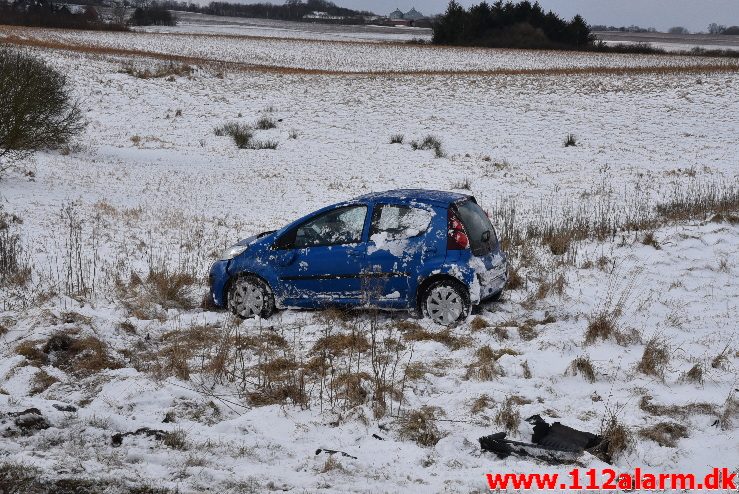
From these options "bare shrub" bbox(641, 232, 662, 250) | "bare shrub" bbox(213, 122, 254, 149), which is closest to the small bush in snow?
"bare shrub" bbox(213, 122, 254, 149)

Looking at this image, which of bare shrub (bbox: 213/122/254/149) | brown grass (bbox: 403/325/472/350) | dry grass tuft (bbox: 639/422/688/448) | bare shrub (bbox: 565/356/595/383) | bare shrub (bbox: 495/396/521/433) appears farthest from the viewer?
bare shrub (bbox: 213/122/254/149)

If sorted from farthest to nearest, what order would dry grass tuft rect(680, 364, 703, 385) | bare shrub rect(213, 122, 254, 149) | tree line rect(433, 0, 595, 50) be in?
1. tree line rect(433, 0, 595, 50)
2. bare shrub rect(213, 122, 254, 149)
3. dry grass tuft rect(680, 364, 703, 385)

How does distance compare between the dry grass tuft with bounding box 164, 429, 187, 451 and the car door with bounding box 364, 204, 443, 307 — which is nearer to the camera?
the dry grass tuft with bounding box 164, 429, 187, 451

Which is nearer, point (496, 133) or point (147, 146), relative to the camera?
point (147, 146)

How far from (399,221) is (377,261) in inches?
20.6

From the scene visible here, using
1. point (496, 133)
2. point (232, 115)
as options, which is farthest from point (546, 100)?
point (232, 115)

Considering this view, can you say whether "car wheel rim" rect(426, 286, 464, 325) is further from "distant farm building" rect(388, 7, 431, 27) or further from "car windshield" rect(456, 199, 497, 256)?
"distant farm building" rect(388, 7, 431, 27)

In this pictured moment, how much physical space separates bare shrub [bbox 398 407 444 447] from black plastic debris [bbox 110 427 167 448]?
1756 millimetres

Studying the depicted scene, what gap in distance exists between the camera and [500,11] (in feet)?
238

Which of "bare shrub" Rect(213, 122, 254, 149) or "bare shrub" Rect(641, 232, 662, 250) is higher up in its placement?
"bare shrub" Rect(213, 122, 254, 149)

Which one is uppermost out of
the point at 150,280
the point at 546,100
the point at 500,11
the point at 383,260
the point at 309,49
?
the point at 500,11

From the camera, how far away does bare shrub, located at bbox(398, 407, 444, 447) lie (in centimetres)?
523

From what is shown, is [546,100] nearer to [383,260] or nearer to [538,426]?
[383,260]

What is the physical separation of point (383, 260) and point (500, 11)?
70265mm
